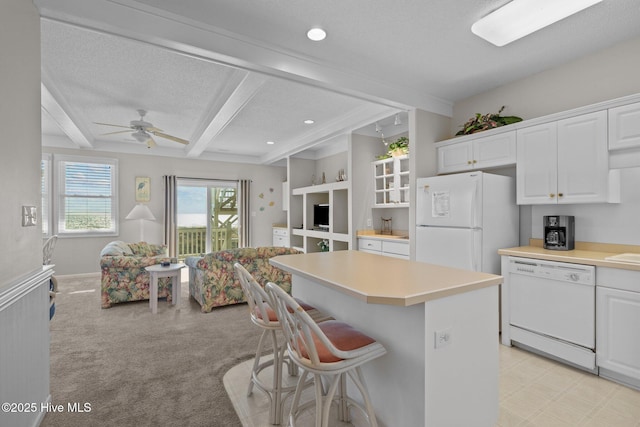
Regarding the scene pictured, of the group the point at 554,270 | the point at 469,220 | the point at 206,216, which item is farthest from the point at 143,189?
the point at 554,270

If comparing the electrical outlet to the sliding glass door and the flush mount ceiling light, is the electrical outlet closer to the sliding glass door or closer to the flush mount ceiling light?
the flush mount ceiling light

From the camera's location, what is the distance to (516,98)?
3.41 m

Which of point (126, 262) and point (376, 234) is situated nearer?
point (126, 262)

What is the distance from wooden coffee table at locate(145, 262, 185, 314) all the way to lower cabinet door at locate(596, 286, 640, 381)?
4.25 meters

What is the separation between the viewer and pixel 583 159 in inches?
103

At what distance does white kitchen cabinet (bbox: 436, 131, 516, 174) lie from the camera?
3.16 meters

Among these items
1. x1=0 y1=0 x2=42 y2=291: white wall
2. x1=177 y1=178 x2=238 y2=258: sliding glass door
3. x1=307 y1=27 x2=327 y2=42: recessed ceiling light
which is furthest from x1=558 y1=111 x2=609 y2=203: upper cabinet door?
x1=177 y1=178 x2=238 y2=258: sliding glass door

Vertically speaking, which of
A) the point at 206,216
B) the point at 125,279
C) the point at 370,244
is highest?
the point at 206,216

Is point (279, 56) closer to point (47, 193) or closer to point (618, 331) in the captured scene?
point (618, 331)

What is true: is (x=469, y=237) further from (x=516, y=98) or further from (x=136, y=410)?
(x=136, y=410)

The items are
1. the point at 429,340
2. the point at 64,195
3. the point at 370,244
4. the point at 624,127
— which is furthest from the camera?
the point at 64,195

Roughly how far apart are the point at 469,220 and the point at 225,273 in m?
2.94

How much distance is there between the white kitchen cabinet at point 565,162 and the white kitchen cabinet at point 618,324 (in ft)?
2.33

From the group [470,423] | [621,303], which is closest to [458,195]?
[621,303]
